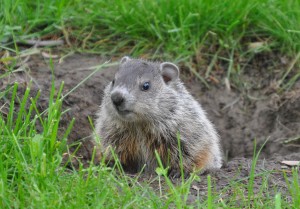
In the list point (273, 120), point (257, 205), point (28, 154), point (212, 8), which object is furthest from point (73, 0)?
point (257, 205)

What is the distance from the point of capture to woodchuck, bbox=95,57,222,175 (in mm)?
5398

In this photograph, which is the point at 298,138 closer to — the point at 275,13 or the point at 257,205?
the point at 275,13

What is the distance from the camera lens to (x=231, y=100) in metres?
7.48

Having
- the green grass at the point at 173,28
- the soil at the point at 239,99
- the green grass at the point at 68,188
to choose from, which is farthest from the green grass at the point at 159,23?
the green grass at the point at 68,188

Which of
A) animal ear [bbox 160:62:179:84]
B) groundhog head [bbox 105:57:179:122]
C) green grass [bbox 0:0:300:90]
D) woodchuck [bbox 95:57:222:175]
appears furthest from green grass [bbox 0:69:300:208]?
green grass [bbox 0:0:300:90]

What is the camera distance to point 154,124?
5445 millimetres

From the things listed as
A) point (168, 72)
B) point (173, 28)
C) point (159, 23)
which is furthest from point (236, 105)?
point (168, 72)

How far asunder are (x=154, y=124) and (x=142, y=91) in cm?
→ 28

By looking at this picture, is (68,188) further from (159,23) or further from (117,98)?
(159,23)

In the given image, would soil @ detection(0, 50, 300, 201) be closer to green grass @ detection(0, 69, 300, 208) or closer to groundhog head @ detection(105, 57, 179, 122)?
groundhog head @ detection(105, 57, 179, 122)

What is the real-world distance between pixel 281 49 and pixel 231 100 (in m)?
0.78

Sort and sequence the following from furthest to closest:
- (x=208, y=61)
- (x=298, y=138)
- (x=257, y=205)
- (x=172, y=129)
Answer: (x=208, y=61) → (x=298, y=138) → (x=172, y=129) → (x=257, y=205)

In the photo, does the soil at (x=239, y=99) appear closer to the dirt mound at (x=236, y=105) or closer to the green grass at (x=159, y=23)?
the dirt mound at (x=236, y=105)

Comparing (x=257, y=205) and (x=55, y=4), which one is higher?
(x=55, y=4)
